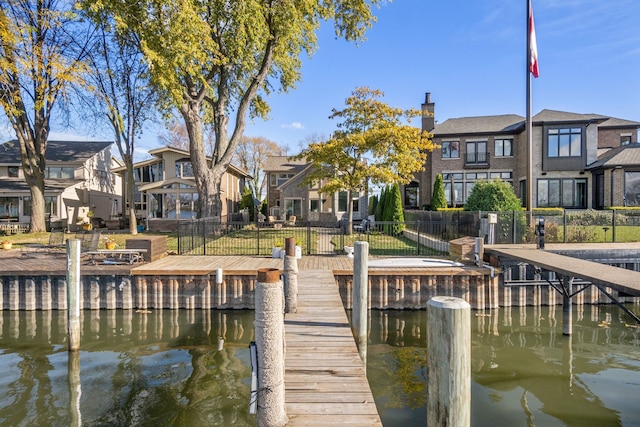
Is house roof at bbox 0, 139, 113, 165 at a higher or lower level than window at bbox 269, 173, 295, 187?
higher

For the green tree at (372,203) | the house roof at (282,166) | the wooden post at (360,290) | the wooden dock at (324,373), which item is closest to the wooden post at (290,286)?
the wooden dock at (324,373)

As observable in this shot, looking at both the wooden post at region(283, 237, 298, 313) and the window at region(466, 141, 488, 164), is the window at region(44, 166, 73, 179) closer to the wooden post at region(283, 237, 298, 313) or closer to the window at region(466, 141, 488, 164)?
the wooden post at region(283, 237, 298, 313)

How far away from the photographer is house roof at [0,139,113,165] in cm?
2972

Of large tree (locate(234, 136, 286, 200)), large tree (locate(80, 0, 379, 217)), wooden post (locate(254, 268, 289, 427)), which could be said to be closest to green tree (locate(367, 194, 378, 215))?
large tree (locate(80, 0, 379, 217))

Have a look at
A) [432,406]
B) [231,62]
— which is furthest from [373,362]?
[231,62]

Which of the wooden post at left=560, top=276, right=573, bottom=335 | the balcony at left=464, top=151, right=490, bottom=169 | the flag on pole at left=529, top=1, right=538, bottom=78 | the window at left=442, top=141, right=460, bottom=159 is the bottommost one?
the wooden post at left=560, top=276, right=573, bottom=335

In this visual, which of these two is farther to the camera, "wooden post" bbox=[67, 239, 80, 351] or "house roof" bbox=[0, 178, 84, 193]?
"house roof" bbox=[0, 178, 84, 193]

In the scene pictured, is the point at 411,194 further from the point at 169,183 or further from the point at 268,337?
the point at 268,337

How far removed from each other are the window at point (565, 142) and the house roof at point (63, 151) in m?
36.0

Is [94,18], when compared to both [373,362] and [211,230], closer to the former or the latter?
[211,230]

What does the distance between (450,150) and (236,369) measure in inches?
992

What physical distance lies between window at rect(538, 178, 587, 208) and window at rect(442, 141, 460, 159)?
5997 millimetres

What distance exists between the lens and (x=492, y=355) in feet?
26.6

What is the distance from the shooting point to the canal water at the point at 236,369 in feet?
19.2
